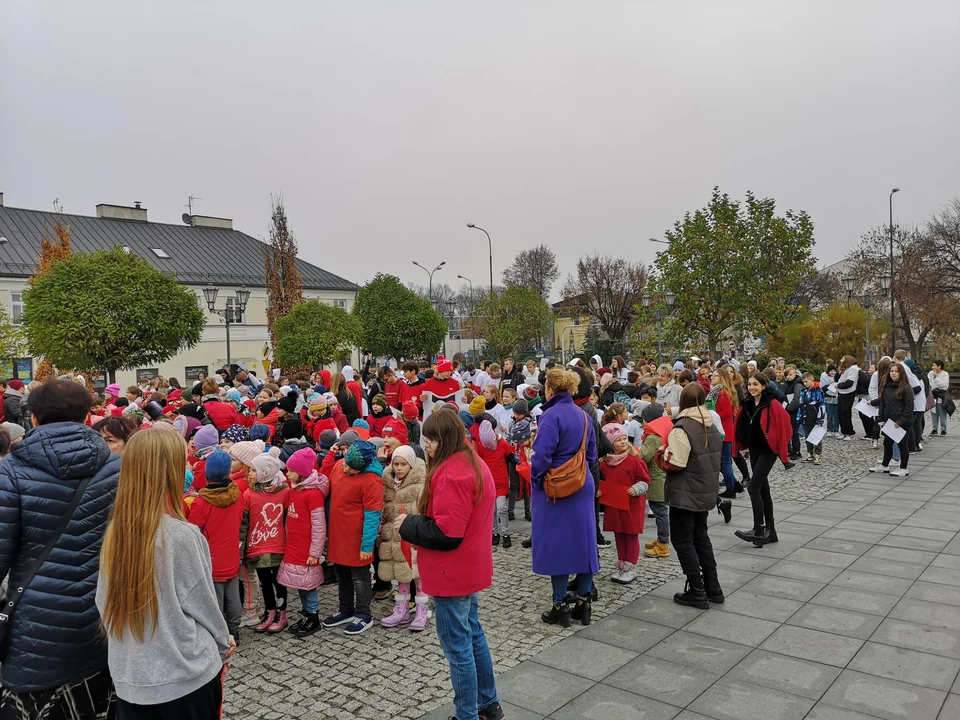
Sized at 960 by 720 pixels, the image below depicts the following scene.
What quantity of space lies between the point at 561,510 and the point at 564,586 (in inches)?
26.0

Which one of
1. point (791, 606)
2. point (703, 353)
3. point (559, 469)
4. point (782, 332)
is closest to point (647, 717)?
point (559, 469)

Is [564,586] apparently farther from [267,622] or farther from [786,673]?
[267,622]

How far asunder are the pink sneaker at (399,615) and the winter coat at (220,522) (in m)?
1.31

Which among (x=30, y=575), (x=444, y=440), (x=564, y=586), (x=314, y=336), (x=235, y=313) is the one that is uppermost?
(x=235, y=313)

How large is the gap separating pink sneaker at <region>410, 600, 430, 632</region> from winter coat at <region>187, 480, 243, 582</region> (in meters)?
1.47

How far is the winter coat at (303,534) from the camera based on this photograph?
549 centimetres

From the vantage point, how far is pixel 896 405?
1115cm

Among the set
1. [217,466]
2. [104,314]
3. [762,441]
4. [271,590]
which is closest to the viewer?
[217,466]

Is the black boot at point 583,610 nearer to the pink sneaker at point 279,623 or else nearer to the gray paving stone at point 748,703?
the gray paving stone at point 748,703

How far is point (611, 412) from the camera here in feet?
24.0

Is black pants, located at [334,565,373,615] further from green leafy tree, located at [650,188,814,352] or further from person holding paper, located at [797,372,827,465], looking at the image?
green leafy tree, located at [650,188,814,352]

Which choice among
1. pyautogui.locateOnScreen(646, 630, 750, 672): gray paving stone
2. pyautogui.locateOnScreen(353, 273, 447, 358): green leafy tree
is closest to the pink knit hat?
pyautogui.locateOnScreen(646, 630, 750, 672): gray paving stone

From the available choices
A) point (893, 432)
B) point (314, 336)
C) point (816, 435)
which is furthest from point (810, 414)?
point (314, 336)

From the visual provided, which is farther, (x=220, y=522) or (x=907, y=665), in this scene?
(x=220, y=522)
